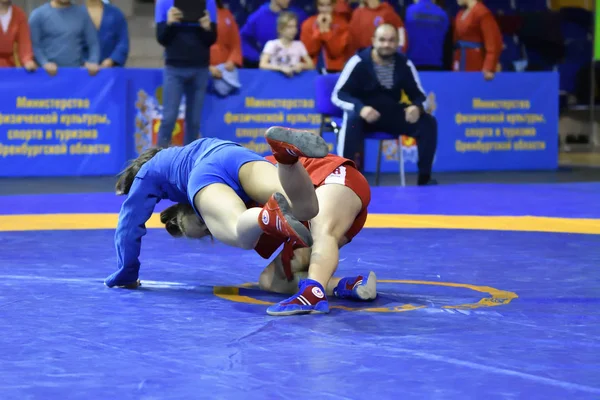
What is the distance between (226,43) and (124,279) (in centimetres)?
637

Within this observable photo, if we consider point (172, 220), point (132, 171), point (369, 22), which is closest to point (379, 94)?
point (369, 22)

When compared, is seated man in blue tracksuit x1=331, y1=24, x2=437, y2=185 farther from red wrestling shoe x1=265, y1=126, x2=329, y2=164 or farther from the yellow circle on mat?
red wrestling shoe x1=265, y1=126, x2=329, y2=164

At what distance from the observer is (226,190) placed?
3879 mm

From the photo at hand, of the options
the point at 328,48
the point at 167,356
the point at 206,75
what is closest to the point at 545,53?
the point at 328,48

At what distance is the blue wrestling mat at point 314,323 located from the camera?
2.69 meters

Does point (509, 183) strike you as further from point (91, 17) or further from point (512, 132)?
point (91, 17)

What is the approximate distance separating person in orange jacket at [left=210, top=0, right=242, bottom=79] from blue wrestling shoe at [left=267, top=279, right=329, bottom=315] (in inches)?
265

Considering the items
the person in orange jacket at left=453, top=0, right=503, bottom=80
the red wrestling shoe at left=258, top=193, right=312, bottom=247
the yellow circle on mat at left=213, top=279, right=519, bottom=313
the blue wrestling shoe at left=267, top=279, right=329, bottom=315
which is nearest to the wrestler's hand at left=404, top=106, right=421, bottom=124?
the person in orange jacket at left=453, top=0, right=503, bottom=80

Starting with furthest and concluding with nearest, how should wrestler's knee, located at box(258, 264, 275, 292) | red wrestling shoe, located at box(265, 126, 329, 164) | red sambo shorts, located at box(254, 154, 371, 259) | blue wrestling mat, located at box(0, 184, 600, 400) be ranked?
1. wrestler's knee, located at box(258, 264, 275, 292)
2. red sambo shorts, located at box(254, 154, 371, 259)
3. red wrestling shoe, located at box(265, 126, 329, 164)
4. blue wrestling mat, located at box(0, 184, 600, 400)

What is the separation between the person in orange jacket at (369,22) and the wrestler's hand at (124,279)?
22.7 ft

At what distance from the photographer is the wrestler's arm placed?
4.13 m

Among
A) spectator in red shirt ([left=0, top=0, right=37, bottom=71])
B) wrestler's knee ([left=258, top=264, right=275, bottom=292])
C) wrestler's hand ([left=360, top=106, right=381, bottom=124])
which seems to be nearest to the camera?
wrestler's knee ([left=258, top=264, right=275, bottom=292])

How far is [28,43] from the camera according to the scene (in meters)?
9.80

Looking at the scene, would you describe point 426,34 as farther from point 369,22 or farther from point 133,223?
point 133,223
